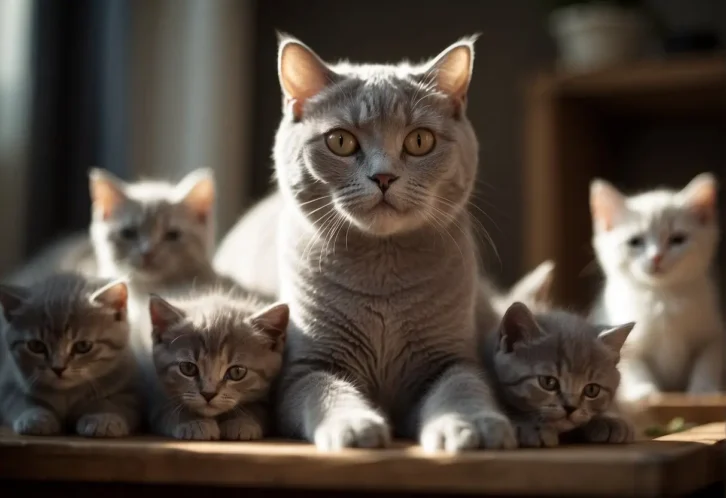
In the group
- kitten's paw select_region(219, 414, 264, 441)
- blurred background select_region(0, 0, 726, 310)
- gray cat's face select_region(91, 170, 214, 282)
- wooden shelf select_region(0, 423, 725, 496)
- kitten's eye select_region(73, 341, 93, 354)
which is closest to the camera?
wooden shelf select_region(0, 423, 725, 496)

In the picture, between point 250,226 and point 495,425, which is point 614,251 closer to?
point 250,226

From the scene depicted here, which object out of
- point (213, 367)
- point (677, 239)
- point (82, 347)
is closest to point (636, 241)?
point (677, 239)

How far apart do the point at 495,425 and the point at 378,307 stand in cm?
30

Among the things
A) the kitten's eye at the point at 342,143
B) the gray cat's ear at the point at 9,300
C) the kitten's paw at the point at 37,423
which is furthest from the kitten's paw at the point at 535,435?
the gray cat's ear at the point at 9,300

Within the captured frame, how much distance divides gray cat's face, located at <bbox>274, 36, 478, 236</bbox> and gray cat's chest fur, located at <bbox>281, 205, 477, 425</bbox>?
52 mm

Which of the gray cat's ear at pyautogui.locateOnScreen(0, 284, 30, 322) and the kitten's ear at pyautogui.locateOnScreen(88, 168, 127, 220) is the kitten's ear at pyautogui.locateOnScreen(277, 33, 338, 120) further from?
the kitten's ear at pyautogui.locateOnScreen(88, 168, 127, 220)

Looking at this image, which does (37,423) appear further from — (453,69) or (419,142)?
(453,69)

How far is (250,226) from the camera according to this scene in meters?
1.90

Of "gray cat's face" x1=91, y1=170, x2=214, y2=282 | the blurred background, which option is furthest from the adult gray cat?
the blurred background

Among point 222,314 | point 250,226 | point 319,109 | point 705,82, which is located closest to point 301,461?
point 222,314

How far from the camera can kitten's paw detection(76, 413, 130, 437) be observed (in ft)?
4.07

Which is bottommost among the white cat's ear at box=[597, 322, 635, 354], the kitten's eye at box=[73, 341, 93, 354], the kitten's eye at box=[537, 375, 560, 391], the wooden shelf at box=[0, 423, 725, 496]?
the wooden shelf at box=[0, 423, 725, 496]

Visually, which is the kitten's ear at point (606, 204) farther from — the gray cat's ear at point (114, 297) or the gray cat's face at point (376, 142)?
the gray cat's ear at point (114, 297)

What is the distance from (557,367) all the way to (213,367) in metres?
0.46
